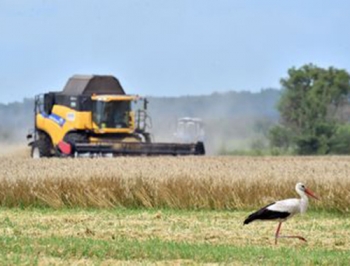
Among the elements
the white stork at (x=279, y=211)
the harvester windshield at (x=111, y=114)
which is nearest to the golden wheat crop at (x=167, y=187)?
the white stork at (x=279, y=211)

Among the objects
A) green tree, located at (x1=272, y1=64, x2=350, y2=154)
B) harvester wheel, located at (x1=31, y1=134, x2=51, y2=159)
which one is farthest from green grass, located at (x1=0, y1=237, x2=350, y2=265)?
green tree, located at (x1=272, y1=64, x2=350, y2=154)

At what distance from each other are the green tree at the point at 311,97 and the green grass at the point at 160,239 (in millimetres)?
56648

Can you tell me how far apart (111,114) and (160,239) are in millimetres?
29877

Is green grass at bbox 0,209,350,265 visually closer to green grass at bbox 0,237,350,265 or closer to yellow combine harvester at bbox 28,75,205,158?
green grass at bbox 0,237,350,265

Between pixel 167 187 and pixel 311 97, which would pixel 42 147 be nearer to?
pixel 167 187

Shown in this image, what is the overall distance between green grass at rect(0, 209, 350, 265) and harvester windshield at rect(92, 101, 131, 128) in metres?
A: 21.5

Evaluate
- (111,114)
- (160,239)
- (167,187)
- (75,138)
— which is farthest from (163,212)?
(111,114)

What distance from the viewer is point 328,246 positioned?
20.4m

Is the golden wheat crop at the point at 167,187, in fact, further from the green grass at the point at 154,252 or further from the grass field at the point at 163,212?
the green grass at the point at 154,252

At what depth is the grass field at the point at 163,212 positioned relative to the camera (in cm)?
1822

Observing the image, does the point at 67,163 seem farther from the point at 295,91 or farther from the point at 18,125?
the point at 295,91

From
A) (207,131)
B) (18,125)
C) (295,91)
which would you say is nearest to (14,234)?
(18,125)

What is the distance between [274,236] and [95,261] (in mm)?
5584

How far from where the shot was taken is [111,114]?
5050 cm
